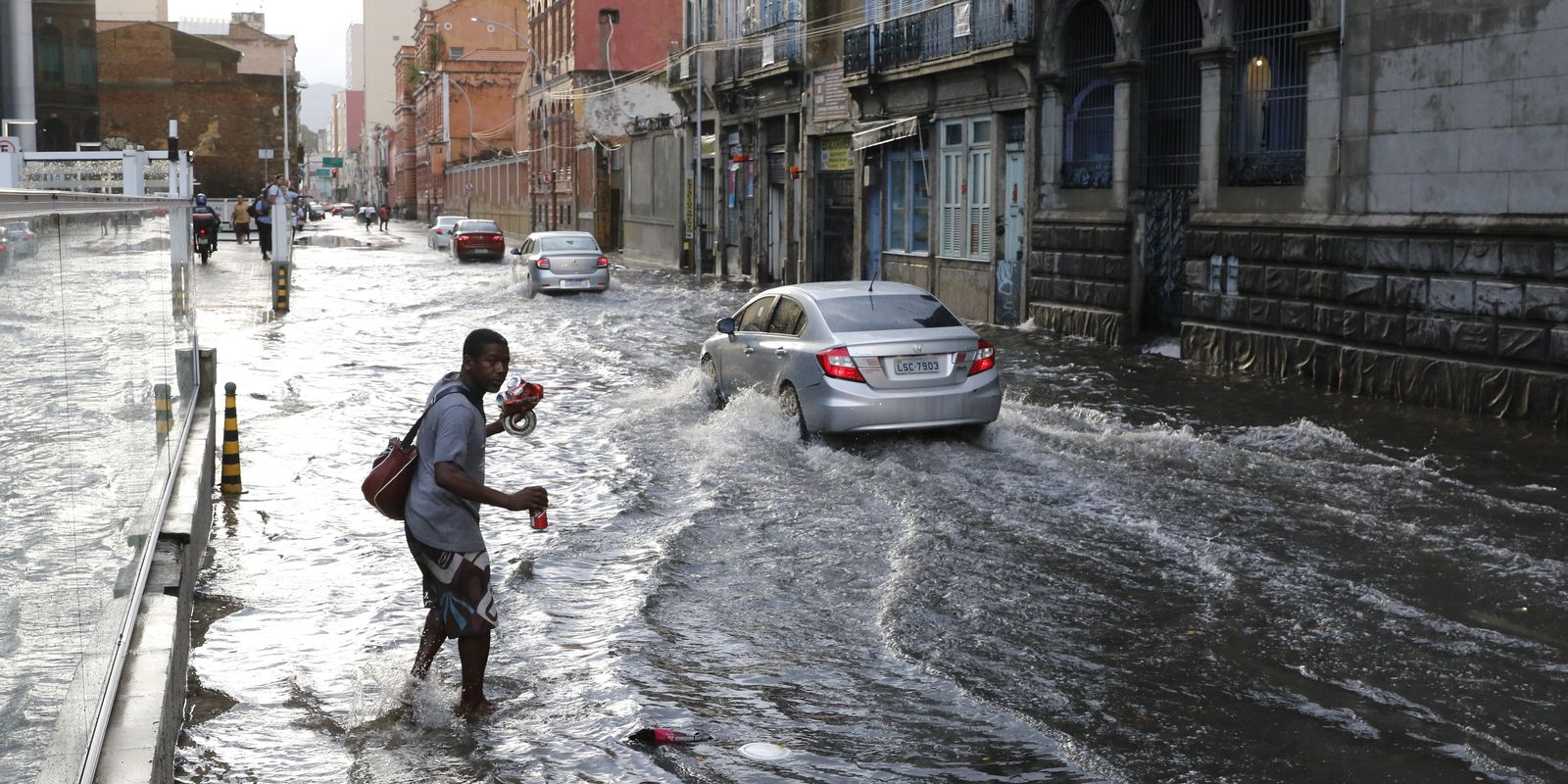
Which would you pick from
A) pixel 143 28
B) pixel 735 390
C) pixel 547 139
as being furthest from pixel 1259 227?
pixel 143 28

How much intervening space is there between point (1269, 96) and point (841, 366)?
9996 mm

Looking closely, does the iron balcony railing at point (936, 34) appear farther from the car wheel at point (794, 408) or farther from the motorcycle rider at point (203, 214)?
the motorcycle rider at point (203, 214)

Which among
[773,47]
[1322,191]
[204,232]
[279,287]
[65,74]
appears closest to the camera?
[1322,191]

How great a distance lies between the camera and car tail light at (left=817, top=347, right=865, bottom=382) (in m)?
13.2

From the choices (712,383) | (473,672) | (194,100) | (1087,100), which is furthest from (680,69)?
(194,100)

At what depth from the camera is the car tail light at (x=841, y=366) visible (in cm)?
1324

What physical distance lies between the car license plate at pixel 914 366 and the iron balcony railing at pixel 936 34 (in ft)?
46.4

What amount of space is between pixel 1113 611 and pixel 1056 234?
59.0ft

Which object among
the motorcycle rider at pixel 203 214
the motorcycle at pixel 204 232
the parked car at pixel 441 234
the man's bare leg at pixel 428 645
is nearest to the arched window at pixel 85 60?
the parked car at pixel 441 234

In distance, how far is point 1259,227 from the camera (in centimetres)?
2022

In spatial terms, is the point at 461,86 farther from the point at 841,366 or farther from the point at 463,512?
the point at 463,512

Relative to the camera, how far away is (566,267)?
35.0 m

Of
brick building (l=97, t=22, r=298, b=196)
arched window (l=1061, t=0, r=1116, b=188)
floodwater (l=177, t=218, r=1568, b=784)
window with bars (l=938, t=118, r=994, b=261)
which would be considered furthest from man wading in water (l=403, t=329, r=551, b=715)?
A: brick building (l=97, t=22, r=298, b=196)

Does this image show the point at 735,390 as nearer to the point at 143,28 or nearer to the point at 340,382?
the point at 340,382
